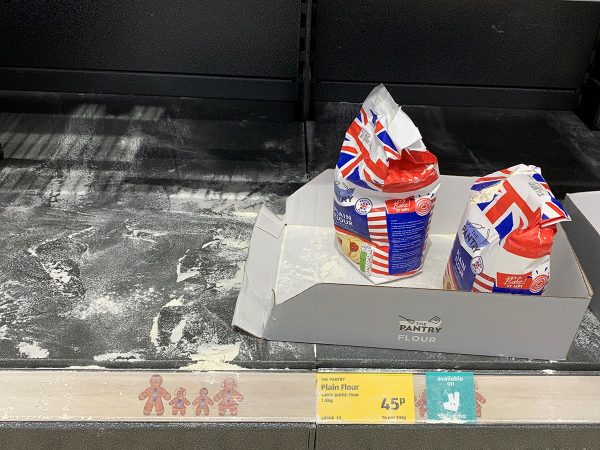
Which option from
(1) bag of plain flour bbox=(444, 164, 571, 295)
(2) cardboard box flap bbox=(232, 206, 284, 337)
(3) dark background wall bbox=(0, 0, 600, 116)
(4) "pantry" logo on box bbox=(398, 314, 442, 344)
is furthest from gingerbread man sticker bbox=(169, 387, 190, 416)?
(3) dark background wall bbox=(0, 0, 600, 116)

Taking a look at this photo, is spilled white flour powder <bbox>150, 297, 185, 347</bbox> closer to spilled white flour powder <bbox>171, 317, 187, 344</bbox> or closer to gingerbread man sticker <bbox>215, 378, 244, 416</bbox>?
spilled white flour powder <bbox>171, 317, 187, 344</bbox>

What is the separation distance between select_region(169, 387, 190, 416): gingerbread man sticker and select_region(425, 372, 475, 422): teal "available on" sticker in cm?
38

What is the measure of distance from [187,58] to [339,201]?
0.84 m

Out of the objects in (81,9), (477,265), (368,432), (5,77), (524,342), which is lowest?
(368,432)

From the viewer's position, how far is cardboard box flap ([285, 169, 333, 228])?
45.8 inches

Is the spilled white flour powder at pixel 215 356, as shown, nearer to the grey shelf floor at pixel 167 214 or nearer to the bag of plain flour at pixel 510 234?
the grey shelf floor at pixel 167 214

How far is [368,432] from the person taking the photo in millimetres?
928

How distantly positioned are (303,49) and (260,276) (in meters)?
0.74

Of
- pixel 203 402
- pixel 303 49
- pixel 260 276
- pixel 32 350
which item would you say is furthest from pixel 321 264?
pixel 303 49

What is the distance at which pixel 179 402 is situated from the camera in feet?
2.98

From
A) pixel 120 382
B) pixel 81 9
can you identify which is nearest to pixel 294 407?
pixel 120 382

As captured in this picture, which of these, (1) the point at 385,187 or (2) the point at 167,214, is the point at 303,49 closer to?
(2) the point at 167,214

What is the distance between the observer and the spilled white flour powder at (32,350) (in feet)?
3.01

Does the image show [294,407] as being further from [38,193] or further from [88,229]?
[38,193]
